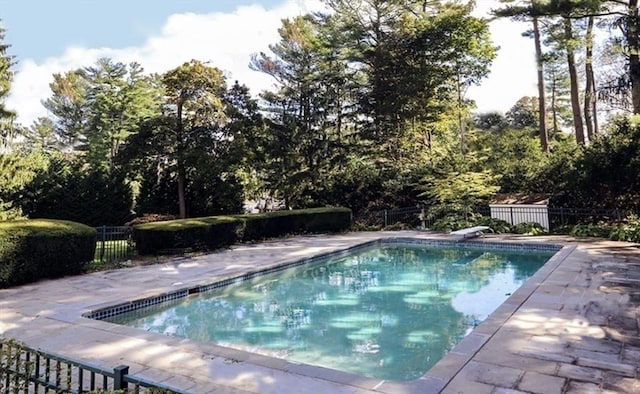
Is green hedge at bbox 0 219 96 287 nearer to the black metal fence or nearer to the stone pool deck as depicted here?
the stone pool deck

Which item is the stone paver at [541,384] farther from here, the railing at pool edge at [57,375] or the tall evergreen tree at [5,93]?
the tall evergreen tree at [5,93]

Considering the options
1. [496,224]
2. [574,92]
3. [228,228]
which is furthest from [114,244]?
[574,92]

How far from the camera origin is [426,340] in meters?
5.38

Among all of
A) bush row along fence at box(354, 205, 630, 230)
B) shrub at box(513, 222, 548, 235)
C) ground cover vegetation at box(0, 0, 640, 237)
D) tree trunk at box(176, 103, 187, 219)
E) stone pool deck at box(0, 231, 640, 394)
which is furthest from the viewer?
tree trunk at box(176, 103, 187, 219)

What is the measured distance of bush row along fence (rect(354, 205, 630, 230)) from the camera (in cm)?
1301

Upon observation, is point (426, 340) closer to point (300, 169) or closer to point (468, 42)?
point (300, 169)

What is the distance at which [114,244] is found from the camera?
9.82 metres

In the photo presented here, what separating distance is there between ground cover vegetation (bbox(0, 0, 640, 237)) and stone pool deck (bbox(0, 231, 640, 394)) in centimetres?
736

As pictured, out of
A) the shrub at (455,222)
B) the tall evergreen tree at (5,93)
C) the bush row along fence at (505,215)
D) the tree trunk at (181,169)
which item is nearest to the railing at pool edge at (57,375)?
the tree trunk at (181,169)

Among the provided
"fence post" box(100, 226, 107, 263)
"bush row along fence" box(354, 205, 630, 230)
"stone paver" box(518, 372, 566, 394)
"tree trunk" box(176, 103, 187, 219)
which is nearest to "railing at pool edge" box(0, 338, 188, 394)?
"stone paver" box(518, 372, 566, 394)

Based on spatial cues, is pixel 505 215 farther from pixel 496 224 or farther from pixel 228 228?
pixel 228 228

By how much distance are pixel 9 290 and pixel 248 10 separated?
Answer: 14307 mm

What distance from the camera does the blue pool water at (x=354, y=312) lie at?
5.06 m

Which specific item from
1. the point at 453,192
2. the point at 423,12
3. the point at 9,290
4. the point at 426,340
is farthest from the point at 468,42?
the point at 9,290
